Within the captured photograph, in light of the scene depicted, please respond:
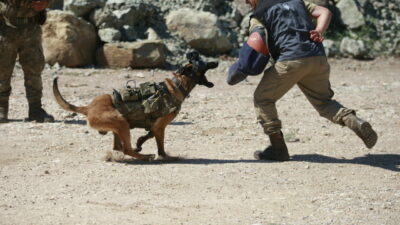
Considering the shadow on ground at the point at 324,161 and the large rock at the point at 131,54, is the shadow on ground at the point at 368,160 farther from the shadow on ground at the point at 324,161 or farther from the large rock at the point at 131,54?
the large rock at the point at 131,54

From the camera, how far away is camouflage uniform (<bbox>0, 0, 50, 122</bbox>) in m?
8.82

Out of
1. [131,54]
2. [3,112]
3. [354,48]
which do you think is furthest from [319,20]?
[354,48]

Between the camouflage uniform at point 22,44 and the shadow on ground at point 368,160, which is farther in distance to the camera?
the camouflage uniform at point 22,44

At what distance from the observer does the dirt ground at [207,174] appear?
18.0 feet

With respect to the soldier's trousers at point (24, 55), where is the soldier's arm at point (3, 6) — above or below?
above

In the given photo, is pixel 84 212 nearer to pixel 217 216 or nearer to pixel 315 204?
pixel 217 216

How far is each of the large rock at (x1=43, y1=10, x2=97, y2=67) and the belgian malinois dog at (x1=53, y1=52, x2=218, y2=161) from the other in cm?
668

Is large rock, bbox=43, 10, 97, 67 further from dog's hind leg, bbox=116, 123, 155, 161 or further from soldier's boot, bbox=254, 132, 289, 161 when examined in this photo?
soldier's boot, bbox=254, 132, 289, 161

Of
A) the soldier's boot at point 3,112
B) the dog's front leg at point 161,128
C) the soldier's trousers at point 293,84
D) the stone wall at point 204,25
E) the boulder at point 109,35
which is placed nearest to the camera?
the soldier's trousers at point 293,84

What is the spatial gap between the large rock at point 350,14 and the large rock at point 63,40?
7.31m

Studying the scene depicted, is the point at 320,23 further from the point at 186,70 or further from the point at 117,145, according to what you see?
the point at 117,145

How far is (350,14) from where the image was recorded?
17828mm

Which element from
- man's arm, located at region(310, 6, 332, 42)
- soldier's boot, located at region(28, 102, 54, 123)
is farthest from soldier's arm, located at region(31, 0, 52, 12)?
man's arm, located at region(310, 6, 332, 42)

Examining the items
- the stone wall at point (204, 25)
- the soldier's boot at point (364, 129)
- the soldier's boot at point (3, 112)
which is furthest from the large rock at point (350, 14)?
the soldier's boot at point (364, 129)
